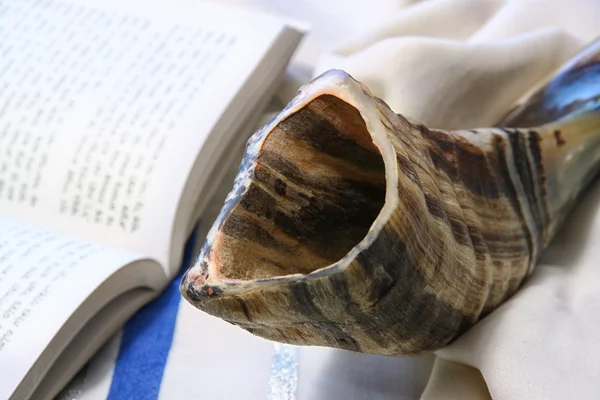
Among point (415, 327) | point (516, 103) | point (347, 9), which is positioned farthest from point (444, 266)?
point (347, 9)

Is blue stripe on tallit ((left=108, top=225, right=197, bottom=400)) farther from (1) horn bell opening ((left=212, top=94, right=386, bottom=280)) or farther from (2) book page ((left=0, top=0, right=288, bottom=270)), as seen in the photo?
(1) horn bell opening ((left=212, top=94, right=386, bottom=280))

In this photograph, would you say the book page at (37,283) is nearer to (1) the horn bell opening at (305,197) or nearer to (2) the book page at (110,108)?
(2) the book page at (110,108)

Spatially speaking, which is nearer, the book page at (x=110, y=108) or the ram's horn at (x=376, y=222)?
the ram's horn at (x=376, y=222)

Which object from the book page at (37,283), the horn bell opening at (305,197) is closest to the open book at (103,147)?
the book page at (37,283)

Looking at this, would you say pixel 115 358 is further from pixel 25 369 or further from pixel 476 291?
pixel 476 291

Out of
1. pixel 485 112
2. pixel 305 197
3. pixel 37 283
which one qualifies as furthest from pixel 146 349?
pixel 485 112

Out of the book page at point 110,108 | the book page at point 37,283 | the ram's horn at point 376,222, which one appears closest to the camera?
the ram's horn at point 376,222

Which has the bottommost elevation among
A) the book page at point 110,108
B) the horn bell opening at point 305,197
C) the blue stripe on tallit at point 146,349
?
the blue stripe on tallit at point 146,349
